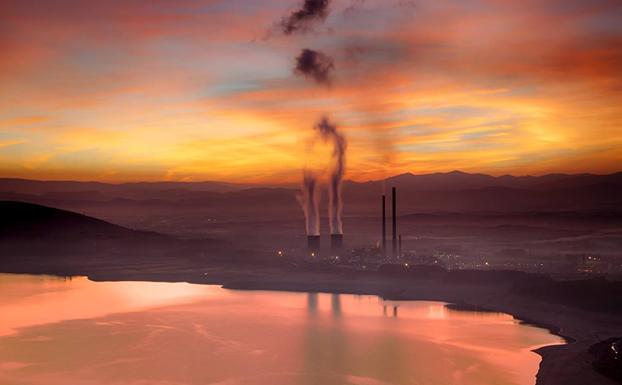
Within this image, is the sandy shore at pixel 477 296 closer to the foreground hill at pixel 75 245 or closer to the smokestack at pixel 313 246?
the smokestack at pixel 313 246

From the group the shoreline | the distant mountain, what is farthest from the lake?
the distant mountain

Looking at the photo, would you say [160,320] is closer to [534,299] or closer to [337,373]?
[337,373]


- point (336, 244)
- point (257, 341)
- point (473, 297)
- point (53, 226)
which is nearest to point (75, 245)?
point (53, 226)

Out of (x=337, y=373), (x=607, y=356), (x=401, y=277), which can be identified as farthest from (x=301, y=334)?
(x=401, y=277)

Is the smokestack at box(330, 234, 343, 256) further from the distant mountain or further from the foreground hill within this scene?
the distant mountain

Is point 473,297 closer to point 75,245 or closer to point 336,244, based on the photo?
point 336,244

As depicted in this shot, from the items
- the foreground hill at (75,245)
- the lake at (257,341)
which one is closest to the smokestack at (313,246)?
the lake at (257,341)

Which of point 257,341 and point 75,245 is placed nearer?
point 257,341
